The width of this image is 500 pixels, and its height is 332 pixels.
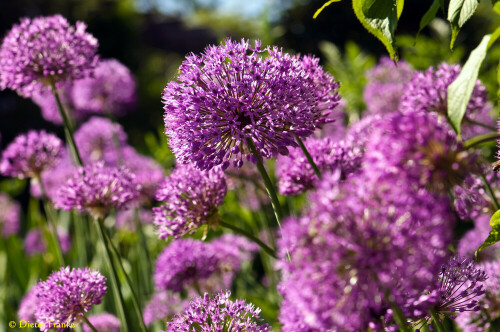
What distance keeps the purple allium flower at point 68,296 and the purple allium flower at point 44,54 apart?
1.04m

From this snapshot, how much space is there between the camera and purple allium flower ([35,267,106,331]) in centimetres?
172

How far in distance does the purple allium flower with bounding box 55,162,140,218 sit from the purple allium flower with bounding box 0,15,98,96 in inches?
22.1

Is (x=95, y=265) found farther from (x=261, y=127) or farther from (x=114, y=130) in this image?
→ (x=261, y=127)

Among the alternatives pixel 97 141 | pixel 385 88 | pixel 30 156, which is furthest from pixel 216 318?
pixel 97 141

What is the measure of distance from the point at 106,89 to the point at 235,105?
340 cm

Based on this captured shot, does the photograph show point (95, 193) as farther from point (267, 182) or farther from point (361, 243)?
point (361, 243)

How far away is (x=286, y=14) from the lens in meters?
12.4

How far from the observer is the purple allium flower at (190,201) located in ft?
5.98

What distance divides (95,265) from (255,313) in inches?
92.9

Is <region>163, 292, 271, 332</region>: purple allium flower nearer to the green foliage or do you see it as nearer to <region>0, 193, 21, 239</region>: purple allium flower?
the green foliage

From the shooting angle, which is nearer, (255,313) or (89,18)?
(255,313)

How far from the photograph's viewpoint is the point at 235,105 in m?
1.46

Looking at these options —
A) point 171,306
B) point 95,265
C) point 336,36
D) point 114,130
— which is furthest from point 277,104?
point 336,36

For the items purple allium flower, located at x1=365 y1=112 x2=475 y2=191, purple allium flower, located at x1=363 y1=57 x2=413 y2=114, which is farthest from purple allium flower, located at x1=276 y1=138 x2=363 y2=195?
purple allium flower, located at x1=363 y1=57 x2=413 y2=114
